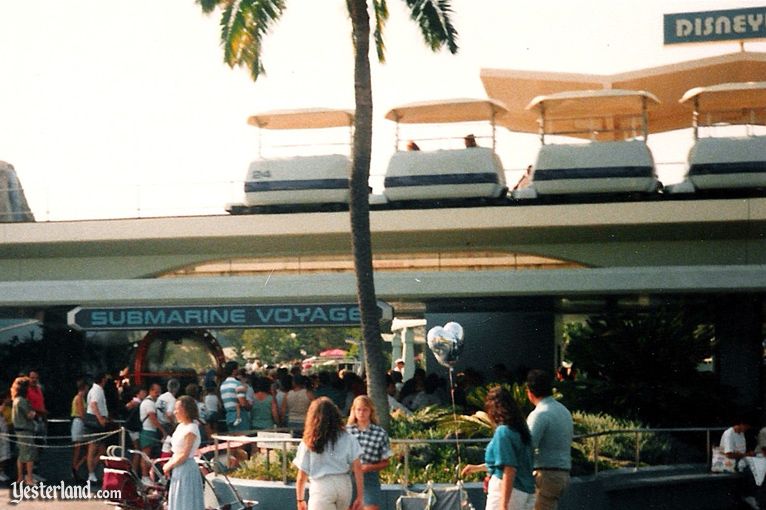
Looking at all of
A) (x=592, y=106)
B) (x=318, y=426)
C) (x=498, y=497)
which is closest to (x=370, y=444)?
(x=318, y=426)

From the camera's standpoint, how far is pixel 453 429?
15.9 m

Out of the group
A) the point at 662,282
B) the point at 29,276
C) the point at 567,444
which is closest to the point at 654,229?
the point at 662,282

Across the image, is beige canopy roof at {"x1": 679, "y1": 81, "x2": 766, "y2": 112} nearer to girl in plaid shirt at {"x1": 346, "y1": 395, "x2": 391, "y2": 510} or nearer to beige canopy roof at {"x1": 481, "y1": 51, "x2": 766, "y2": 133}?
beige canopy roof at {"x1": 481, "y1": 51, "x2": 766, "y2": 133}

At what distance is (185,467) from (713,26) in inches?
812

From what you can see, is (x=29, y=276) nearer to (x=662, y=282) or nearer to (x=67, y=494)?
(x=67, y=494)

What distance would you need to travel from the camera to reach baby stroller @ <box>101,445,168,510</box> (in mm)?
13359

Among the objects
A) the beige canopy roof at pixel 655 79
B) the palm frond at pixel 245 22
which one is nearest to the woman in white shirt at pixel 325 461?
the palm frond at pixel 245 22

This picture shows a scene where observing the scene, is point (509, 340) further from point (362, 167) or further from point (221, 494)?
point (221, 494)

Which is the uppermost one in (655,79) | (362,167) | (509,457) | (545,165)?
(655,79)

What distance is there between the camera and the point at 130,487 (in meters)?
13.4

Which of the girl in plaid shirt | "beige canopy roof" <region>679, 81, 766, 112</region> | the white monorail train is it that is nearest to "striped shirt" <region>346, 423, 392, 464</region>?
the girl in plaid shirt

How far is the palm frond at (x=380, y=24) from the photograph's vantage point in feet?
59.3

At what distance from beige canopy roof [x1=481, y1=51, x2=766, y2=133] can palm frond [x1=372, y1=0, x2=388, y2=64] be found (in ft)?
29.8

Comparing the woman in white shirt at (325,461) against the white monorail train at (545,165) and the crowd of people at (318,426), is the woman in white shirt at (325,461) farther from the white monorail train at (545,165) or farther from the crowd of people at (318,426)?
the white monorail train at (545,165)
